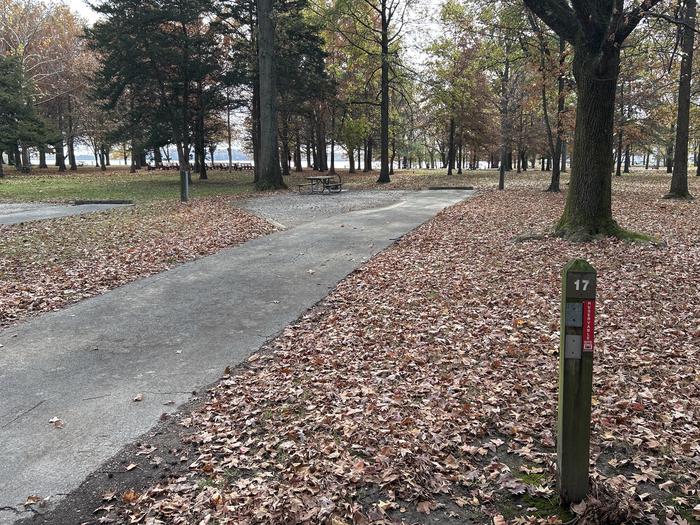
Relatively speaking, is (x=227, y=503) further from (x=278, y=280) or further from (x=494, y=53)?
(x=494, y=53)

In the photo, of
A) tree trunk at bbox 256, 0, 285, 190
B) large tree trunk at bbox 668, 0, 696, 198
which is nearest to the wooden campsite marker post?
large tree trunk at bbox 668, 0, 696, 198

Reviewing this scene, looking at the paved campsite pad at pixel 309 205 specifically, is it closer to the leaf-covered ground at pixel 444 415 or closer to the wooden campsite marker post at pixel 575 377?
the leaf-covered ground at pixel 444 415

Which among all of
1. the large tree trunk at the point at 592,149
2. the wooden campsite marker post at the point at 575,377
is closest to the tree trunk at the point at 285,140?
the large tree trunk at the point at 592,149

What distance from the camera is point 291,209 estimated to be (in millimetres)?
16250

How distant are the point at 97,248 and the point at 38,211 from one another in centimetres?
695

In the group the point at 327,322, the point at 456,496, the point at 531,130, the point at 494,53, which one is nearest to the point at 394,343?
the point at 327,322

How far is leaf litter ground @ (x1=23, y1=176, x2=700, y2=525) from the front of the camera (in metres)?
2.86

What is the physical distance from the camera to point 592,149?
917 centimetres

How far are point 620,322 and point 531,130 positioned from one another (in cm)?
3631

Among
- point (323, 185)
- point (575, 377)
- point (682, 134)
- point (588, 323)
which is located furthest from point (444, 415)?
point (323, 185)

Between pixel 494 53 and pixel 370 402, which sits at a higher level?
pixel 494 53

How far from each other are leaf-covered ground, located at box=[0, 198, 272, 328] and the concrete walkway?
55 cm

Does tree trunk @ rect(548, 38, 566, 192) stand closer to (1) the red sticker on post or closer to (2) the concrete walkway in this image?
(2) the concrete walkway

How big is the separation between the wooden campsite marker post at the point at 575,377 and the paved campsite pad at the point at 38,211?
45.2 feet
